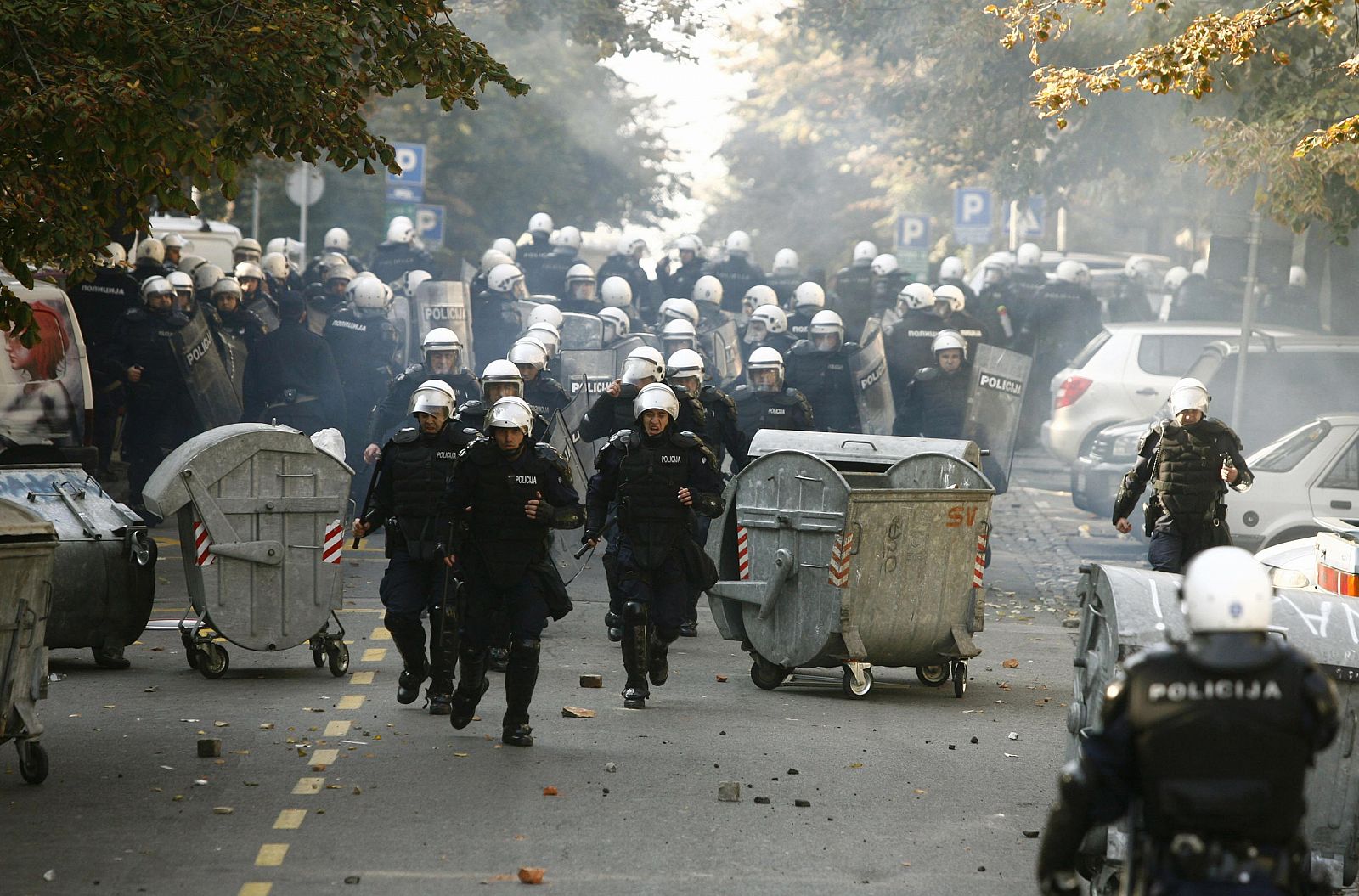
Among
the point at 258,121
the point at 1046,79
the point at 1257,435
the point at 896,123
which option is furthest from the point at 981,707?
the point at 896,123

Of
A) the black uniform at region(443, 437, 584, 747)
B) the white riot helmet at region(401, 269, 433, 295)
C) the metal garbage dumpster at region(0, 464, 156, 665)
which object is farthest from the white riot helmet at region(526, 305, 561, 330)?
the black uniform at region(443, 437, 584, 747)

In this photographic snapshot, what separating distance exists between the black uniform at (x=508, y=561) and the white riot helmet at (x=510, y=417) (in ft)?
0.36

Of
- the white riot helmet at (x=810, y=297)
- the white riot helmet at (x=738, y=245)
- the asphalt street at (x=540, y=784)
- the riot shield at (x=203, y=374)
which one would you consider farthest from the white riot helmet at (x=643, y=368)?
the white riot helmet at (x=738, y=245)

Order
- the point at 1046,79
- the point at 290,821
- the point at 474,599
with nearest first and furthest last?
1. the point at 290,821
2. the point at 474,599
3. the point at 1046,79

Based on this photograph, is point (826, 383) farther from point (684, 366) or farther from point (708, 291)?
point (708, 291)

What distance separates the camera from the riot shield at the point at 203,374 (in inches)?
663

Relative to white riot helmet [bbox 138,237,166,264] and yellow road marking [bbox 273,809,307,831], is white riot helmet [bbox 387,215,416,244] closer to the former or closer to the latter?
white riot helmet [bbox 138,237,166,264]

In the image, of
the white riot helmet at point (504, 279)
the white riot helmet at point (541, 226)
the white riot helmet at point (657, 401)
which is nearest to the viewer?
the white riot helmet at point (657, 401)

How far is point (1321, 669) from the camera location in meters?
6.48

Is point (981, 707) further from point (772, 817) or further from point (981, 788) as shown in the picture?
point (772, 817)

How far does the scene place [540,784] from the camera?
8281 millimetres

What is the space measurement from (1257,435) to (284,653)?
10138 mm

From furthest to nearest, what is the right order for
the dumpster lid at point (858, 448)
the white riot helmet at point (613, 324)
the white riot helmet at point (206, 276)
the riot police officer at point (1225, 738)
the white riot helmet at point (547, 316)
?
the white riot helmet at point (206, 276) < the white riot helmet at point (613, 324) < the white riot helmet at point (547, 316) < the dumpster lid at point (858, 448) < the riot police officer at point (1225, 738)

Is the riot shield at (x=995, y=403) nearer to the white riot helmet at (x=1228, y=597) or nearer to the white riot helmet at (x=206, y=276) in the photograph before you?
the white riot helmet at (x=206, y=276)
